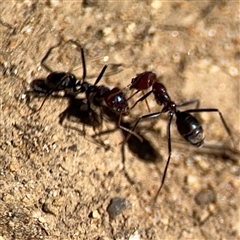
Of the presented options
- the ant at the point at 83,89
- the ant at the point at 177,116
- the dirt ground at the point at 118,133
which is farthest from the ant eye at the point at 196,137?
the ant at the point at 83,89

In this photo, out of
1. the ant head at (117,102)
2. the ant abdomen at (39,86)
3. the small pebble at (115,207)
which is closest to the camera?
the small pebble at (115,207)

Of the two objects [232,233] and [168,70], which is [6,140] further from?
[232,233]

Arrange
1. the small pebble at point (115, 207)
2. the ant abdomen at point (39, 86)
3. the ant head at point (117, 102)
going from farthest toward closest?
the ant abdomen at point (39, 86) → the ant head at point (117, 102) → the small pebble at point (115, 207)

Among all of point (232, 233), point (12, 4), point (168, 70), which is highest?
point (12, 4)

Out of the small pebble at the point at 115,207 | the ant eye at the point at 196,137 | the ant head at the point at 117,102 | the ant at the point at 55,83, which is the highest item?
the ant at the point at 55,83

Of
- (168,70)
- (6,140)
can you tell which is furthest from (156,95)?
(6,140)

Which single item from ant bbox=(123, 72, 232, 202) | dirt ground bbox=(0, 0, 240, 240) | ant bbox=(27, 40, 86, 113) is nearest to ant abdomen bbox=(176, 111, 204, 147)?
ant bbox=(123, 72, 232, 202)

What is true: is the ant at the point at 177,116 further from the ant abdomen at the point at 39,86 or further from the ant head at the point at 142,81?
the ant abdomen at the point at 39,86
